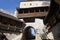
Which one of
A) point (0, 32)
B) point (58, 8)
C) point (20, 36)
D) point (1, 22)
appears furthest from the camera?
point (20, 36)

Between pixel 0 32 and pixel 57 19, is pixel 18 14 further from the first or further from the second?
pixel 57 19

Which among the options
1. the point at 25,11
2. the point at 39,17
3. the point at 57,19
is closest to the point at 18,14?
Result: the point at 25,11

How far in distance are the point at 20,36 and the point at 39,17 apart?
7177 mm

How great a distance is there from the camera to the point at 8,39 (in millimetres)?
18109

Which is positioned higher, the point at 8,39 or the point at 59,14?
the point at 59,14

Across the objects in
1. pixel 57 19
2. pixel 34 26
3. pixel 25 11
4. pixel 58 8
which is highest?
pixel 58 8

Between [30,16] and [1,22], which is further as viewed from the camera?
[30,16]

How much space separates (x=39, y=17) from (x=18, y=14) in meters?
3.87

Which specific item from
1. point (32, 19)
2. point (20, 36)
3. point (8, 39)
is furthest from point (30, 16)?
point (8, 39)

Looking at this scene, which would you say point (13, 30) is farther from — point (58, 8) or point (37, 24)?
point (58, 8)

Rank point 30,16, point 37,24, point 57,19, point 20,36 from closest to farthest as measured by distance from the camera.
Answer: point 57,19
point 20,36
point 37,24
point 30,16

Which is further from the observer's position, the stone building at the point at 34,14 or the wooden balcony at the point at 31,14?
the wooden balcony at the point at 31,14

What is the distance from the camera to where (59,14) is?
3.85 metres

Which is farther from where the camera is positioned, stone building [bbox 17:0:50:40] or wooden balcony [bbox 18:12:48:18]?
wooden balcony [bbox 18:12:48:18]
